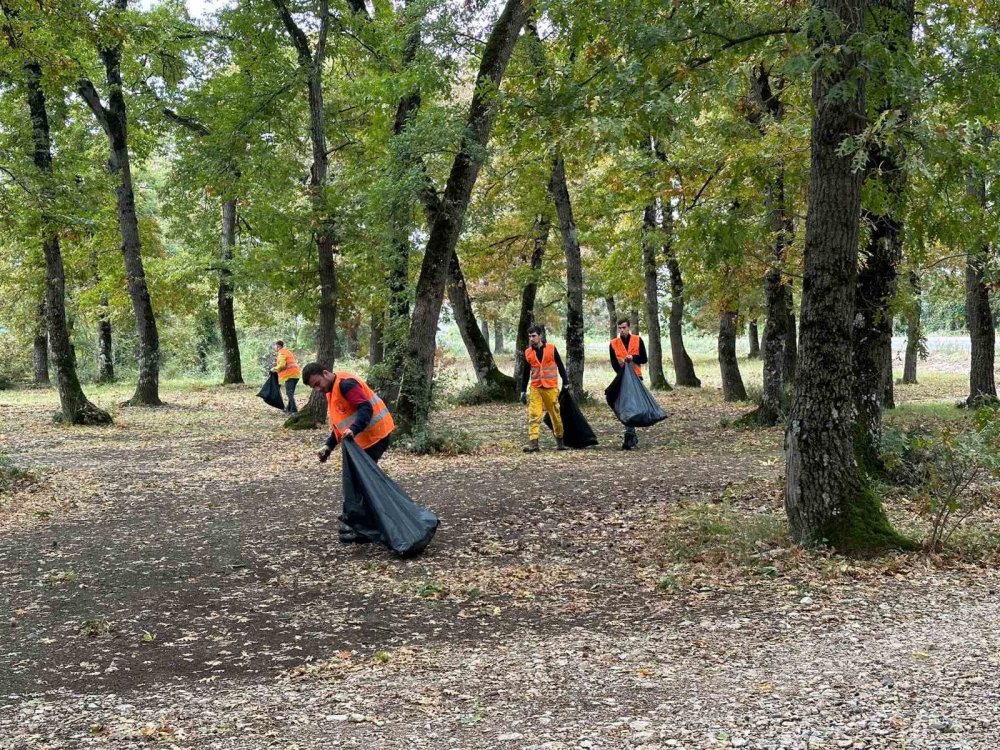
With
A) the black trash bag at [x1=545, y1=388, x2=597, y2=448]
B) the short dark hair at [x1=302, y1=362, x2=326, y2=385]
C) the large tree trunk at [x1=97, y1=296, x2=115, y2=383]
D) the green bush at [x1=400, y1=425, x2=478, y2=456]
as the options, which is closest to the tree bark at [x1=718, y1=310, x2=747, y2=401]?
the black trash bag at [x1=545, y1=388, x2=597, y2=448]

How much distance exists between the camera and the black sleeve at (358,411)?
24.8ft

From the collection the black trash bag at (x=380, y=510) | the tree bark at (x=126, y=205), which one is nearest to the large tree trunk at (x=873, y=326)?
the black trash bag at (x=380, y=510)

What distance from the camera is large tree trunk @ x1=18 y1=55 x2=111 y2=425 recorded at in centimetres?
1534

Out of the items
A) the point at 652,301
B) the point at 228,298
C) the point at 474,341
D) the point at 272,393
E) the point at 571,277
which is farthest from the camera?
the point at 228,298

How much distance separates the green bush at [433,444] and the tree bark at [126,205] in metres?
9.48

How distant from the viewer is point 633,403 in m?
13.0

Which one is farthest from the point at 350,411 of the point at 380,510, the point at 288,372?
the point at 288,372

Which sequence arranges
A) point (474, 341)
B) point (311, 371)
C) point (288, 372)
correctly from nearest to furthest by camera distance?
point (311, 371) → point (288, 372) → point (474, 341)

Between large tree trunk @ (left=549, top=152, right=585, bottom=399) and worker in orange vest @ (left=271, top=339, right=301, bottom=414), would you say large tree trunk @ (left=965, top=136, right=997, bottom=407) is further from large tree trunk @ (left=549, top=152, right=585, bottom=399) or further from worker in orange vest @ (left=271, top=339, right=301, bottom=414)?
worker in orange vest @ (left=271, top=339, right=301, bottom=414)

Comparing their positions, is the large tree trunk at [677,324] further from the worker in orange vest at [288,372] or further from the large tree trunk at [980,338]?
the worker in orange vest at [288,372]

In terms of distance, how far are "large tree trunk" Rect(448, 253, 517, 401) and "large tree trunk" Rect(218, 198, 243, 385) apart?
26.0 ft

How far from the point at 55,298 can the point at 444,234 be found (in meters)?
8.23

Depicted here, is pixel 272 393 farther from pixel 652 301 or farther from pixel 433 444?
pixel 652 301

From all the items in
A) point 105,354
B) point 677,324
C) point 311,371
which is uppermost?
point 677,324
